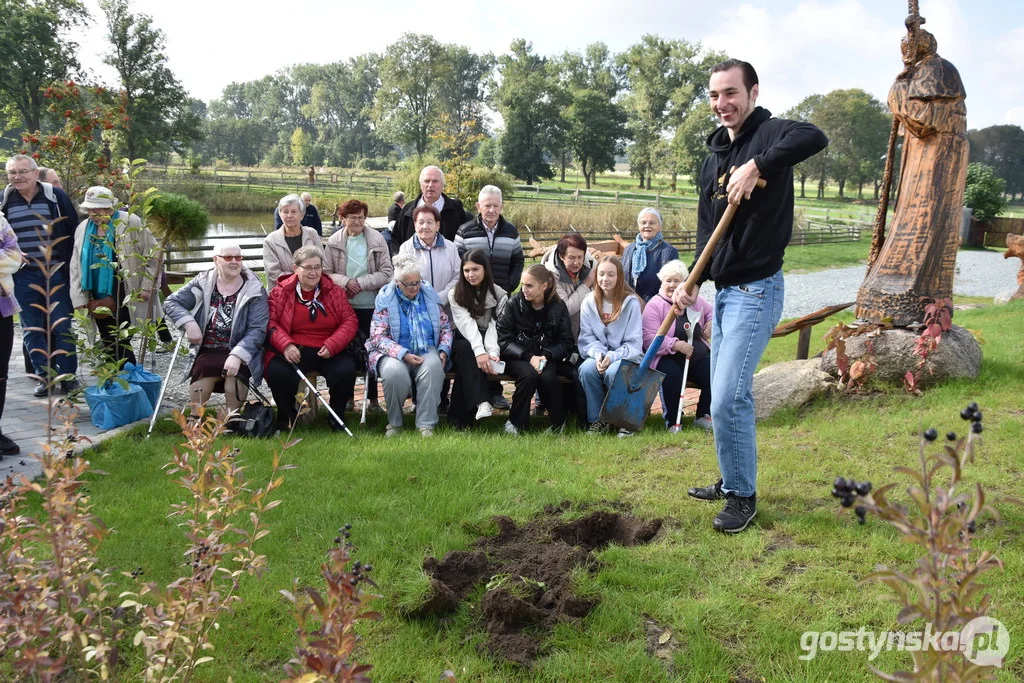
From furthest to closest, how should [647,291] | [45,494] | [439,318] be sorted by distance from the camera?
[647,291], [439,318], [45,494]

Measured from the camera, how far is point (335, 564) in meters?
1.81

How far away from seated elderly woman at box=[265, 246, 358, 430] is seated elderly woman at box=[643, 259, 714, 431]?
253 cm

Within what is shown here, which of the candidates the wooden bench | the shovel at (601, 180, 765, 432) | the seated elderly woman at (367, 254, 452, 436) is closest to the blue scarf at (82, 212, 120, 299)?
the seated elderly woman at (367, 254, 452, 436)

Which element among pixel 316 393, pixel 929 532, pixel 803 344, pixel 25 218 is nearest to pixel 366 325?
pixel 316 393

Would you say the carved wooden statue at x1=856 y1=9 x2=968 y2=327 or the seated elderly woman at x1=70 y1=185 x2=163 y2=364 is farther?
the seated elderly woman at x1=70 y1=185 x2=163 y2=364

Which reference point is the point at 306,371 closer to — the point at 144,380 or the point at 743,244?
the point at 144,380

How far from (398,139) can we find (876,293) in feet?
219

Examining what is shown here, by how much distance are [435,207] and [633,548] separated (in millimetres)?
4635

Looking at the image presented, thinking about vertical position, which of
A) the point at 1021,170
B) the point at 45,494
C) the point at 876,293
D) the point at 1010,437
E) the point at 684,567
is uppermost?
the point at 1021,170

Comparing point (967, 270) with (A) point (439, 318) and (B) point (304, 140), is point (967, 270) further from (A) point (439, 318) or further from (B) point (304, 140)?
(B) point (304, 140)

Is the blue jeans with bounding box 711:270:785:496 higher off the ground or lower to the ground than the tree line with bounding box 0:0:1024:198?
lower

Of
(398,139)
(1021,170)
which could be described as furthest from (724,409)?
(398,139)

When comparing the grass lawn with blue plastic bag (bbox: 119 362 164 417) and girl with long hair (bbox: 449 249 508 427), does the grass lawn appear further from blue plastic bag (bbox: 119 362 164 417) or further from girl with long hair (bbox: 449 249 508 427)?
blue plastic bag (bbox: 119 362 164 417)

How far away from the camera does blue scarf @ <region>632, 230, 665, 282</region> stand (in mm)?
7207
